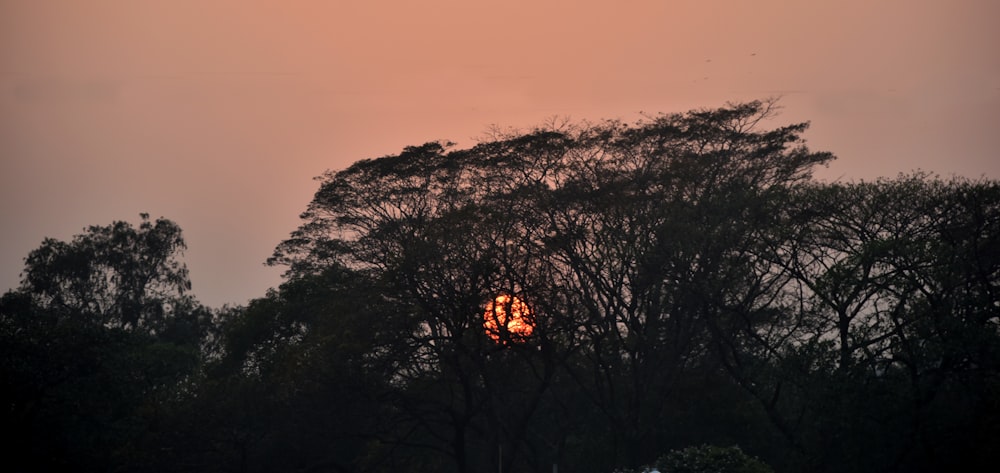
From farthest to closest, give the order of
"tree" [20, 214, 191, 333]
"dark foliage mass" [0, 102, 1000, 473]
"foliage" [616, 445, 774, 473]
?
"tree" [20, 214, 191, 333], "dark foliage mass" [0, 102, 1000, 473], "foliage" [616, 445, 774, 473]

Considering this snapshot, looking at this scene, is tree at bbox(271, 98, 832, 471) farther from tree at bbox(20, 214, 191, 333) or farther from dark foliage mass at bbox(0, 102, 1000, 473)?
tree at bbox(20, 214, 191, 333)

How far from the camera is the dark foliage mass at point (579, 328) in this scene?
33219 millimetres

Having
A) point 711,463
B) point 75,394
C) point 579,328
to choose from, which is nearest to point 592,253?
point 579,328

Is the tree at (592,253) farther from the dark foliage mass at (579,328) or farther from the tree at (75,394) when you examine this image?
the tree at (75,394)

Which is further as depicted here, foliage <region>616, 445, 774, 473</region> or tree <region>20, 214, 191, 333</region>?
tree <region>20, 214, 191, 333</region>

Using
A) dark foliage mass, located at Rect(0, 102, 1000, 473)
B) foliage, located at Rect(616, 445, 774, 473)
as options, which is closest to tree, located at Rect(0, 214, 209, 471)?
dark foliage mass, located at Rect(0, 102, 1000, 473)

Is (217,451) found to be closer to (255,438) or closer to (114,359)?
(255,438)

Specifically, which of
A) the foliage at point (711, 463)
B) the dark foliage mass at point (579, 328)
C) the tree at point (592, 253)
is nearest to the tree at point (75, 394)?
the dark foliage mass at point (579, 328)

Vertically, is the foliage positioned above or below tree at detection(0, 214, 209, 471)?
below

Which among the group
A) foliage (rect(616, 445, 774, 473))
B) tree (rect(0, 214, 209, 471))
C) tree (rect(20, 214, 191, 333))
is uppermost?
tree (rect(20, 214, 191, 333))

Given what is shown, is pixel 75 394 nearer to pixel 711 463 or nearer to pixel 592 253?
pixel 592 253

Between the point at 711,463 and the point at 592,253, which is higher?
the point at 592,253

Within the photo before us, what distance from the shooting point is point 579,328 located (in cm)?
4088

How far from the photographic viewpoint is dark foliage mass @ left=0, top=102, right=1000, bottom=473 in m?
33.2
